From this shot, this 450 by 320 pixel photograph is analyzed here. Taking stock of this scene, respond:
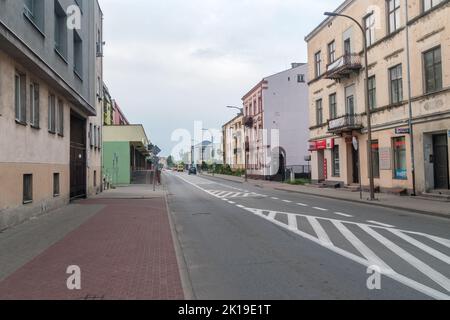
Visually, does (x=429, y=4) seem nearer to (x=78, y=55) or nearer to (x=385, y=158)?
(x=385, y=158)

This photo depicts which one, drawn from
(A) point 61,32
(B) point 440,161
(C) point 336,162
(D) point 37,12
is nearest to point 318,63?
(C) point 336,162

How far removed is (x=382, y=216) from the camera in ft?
48.8

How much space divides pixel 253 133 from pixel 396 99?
3572cm

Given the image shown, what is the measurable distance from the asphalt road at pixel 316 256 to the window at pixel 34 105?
17.4ft

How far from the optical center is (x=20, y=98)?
1323cm

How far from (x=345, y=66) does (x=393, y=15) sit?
460 cm

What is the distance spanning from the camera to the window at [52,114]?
1644 centimetres

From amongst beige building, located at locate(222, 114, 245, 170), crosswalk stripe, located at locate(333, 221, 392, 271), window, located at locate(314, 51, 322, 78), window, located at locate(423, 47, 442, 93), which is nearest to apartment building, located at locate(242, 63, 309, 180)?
beige building, located at locate(222, 114, 245, 170)

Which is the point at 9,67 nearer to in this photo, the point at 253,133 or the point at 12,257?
the point at 12,257

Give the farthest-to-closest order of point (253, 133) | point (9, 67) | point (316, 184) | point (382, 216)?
point (253, 133) < point (316, 184) < point (382, 216) < point (9, 67)

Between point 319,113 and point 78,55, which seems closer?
point 78,55

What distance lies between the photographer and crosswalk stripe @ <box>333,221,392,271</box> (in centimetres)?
764

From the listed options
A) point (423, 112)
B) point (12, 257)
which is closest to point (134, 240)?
point (12, 257)

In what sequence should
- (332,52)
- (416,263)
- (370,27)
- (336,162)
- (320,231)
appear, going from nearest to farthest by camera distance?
1. (416,263)
2. (320,231)
3. (370,27)
4. (336,162)
5. (332,52)
